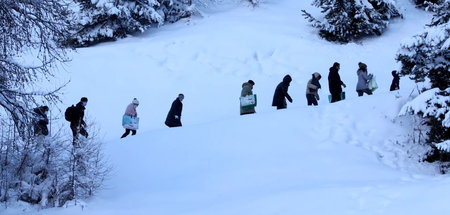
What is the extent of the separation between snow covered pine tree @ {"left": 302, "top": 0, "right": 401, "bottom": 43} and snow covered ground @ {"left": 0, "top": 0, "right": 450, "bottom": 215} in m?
0.58

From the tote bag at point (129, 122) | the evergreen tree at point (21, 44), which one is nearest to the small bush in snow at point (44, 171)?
the evergreen tree at point (21, 44)

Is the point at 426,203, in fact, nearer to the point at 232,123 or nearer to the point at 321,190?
the point at 321,190

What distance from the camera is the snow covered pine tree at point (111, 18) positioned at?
2189 centimetres

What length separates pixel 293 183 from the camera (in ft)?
25.9

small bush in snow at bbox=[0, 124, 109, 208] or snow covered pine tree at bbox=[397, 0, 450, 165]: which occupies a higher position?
snow covered pine tree at bbox=[397, 0, 450, 165]

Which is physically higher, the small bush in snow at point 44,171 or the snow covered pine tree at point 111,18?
the snow covered pine tree at point 111,18

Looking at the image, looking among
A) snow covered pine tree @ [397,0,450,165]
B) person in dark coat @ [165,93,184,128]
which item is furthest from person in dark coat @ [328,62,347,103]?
person in dark coat @ [165,93,184,128]

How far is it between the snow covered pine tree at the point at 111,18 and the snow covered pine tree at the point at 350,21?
807 cm

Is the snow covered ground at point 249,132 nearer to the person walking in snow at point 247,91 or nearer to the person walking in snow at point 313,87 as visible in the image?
the person walking in snow at point 313,87

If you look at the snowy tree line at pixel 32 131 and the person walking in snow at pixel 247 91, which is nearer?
the snowy tree line at pixel 32 131

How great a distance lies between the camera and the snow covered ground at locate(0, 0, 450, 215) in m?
6.93

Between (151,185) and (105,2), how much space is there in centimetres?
1498

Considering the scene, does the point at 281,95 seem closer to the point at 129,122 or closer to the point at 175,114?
the point at 175,114

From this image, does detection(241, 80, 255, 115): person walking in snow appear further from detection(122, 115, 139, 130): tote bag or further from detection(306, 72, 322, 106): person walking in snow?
detection(122, 115, 139, 130): tote bag
